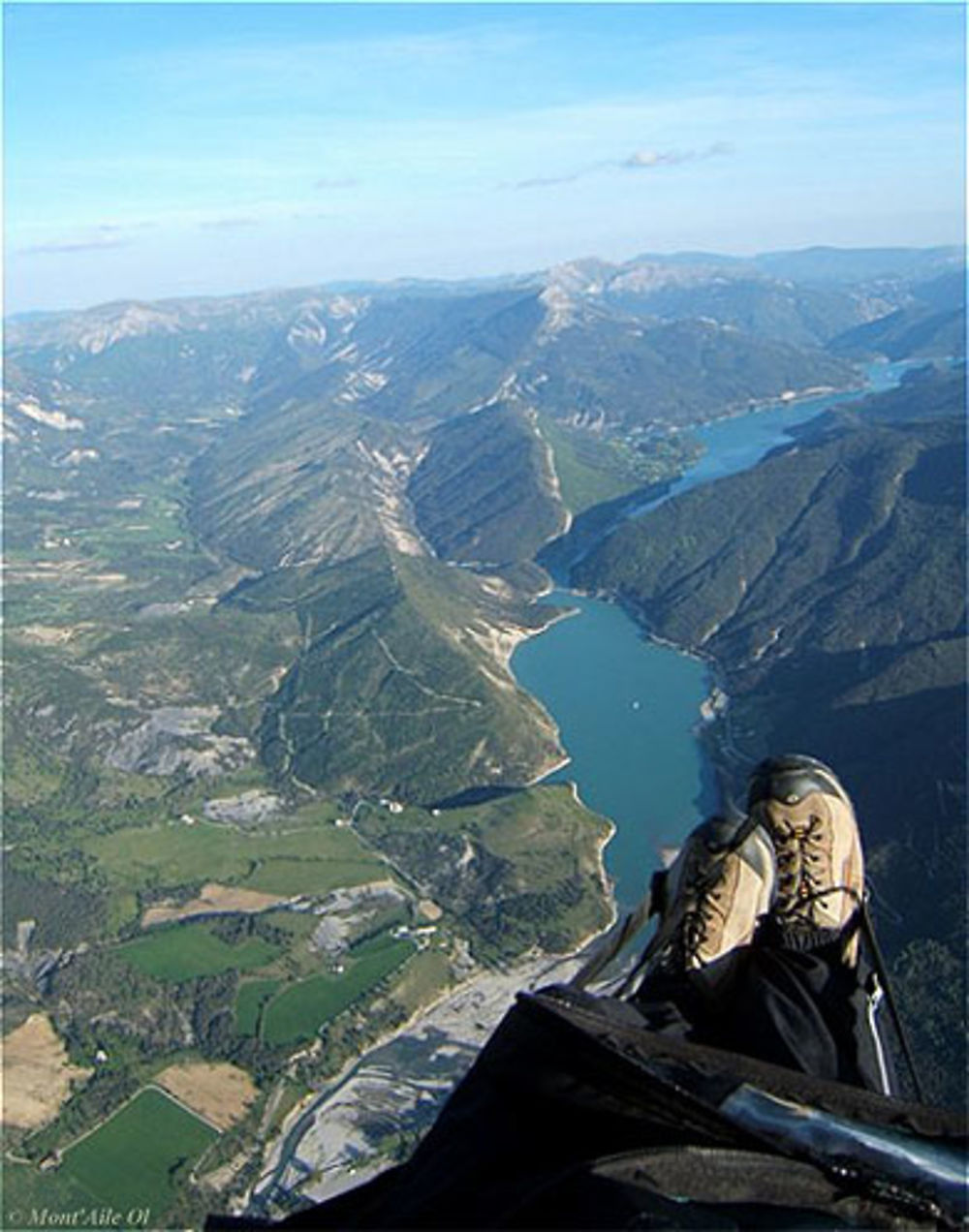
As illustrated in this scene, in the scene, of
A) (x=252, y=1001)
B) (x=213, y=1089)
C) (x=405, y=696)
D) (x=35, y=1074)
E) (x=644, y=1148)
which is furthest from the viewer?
(x=405, y=696)

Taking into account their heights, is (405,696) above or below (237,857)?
above

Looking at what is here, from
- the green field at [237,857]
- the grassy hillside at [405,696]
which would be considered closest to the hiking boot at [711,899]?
the green field at [237,857]

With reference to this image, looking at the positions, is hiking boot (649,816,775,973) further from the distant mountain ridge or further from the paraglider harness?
the distant mountain ridge

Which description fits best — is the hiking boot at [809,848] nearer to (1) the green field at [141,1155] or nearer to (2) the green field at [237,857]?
(1) the green field at [141,1155]

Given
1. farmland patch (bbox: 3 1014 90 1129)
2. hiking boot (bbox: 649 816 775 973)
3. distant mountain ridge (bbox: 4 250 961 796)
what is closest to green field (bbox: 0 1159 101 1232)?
farmland patch (bbox: 3 1014 90 1129)

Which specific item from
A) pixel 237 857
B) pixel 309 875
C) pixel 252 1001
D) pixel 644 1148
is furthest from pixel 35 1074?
pixel 644 1148

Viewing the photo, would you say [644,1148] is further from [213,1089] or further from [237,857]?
[237,857]

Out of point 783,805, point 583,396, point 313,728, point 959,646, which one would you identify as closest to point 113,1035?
point 313,728

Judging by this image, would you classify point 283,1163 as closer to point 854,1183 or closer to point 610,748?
point 610,748
